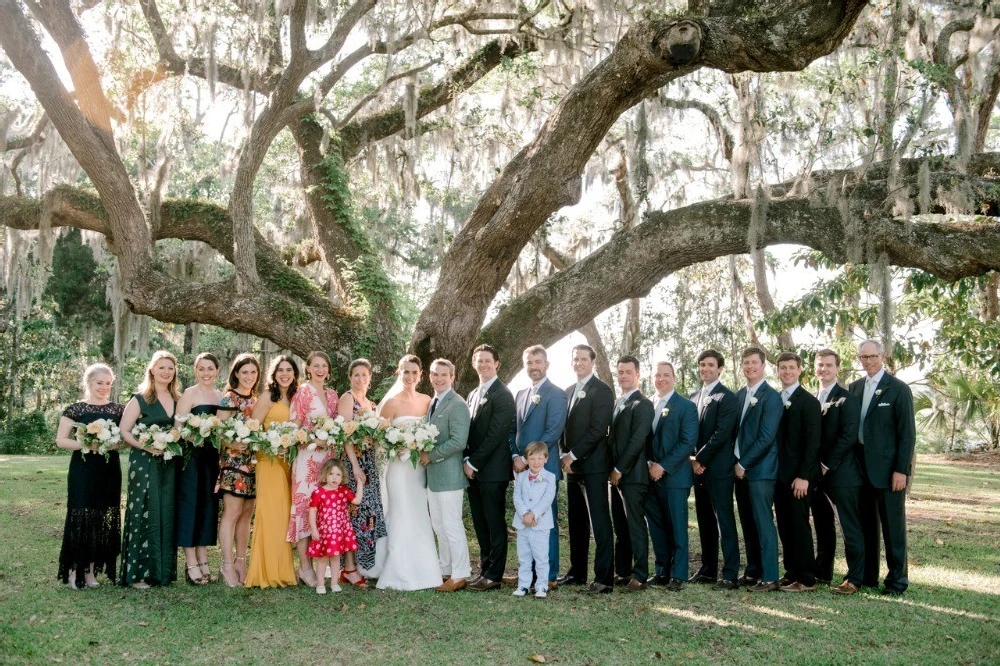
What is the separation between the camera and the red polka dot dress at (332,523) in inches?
242

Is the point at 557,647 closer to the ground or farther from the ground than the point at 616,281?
closer to the ground

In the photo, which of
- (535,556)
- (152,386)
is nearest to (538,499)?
(535,556)

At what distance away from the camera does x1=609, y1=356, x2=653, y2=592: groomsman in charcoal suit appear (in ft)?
20.6

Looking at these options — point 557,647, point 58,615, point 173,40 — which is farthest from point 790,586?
point 173,40

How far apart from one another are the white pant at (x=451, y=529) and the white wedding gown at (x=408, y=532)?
3.7 inches

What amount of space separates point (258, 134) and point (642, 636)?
19.7 feet

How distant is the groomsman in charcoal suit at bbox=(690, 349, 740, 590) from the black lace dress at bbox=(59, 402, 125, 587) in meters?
4.47

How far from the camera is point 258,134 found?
330 inches

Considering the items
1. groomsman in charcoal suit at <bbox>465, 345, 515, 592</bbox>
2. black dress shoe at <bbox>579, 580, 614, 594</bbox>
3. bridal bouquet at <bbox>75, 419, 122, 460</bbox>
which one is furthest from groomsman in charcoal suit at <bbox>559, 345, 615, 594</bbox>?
bridal bouquet at <bbox>75, 419, 122, 460</bbox>

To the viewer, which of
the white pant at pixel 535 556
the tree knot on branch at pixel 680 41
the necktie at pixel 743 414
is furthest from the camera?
the tree knot on branch at pixel 680 41

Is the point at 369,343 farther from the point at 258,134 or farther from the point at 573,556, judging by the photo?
the point at 573,556

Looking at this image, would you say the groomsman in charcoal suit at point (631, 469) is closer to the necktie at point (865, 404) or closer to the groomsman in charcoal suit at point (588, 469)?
the groomsman in charcoal suit at point (588, 469)

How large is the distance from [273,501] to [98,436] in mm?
1343

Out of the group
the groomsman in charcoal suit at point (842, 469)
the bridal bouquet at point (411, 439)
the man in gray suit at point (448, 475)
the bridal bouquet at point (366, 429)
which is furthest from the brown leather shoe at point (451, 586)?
the groomsman in charcoal suit at point (842, 469)
